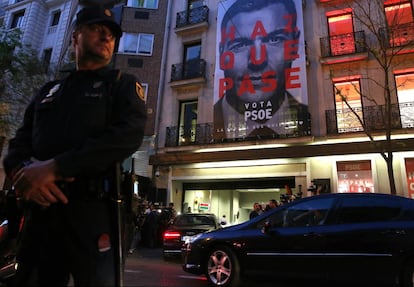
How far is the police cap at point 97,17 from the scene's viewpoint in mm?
1979

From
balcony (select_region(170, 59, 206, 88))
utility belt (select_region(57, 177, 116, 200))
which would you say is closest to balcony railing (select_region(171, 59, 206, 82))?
balcony (select_region(170, 59, 206, 88))

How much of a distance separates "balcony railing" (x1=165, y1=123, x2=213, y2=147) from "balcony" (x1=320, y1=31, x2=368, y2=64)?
6.08m

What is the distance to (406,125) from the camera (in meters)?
13.2

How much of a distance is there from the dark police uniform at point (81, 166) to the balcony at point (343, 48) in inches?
575

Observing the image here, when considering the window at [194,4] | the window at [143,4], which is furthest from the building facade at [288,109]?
the window at [143,4]

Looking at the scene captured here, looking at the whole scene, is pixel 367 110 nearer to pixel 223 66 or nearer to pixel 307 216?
pixel 223 66

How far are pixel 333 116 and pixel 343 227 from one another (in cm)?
995

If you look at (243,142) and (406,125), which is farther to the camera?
(243,142)

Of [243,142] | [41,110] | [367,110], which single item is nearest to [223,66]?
[243,142]

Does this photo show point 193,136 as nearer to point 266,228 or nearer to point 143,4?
point 143,4

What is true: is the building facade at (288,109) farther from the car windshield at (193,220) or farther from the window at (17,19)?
the window at (17,19)

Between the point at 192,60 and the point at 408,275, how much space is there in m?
15.5

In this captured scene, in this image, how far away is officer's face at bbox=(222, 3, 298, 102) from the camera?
51.0 feet

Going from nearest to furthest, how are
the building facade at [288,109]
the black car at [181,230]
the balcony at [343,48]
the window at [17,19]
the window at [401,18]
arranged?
1. the black car at [181,230]
2. the building facade at [288,109]
3. the window at [401,18]
4. the balcony at [343,48]
5. the window at [17,19]
